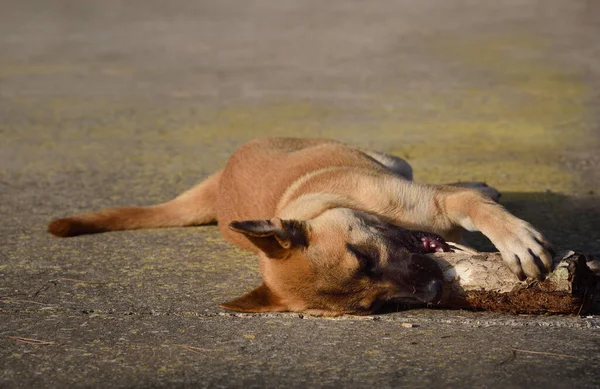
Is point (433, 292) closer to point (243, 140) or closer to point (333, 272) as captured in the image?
point (333, 272)

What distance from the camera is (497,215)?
4.53 metres

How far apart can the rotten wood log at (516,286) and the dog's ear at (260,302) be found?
75cm

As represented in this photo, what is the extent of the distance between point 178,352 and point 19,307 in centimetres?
106

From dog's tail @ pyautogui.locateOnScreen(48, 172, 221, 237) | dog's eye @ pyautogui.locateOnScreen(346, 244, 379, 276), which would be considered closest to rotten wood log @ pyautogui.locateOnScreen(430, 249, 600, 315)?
dog's eye @ pyautogui.locateOnScreen(346, 244, 379, 276)

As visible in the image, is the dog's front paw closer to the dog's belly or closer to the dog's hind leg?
the dog's belly

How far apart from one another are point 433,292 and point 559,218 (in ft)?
6.27

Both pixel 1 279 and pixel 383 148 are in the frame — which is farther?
pixel 383 148

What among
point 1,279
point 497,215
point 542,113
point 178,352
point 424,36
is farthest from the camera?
point 424,36

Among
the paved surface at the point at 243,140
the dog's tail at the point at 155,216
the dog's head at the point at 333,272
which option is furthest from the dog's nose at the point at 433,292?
the dog's tail at the point at 155,216

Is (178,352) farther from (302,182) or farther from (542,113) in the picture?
(542,113)

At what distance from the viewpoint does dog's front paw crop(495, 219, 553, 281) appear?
412cm

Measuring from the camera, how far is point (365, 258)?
4.16 metres

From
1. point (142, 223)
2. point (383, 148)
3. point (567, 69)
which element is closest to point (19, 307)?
point (142, 223)

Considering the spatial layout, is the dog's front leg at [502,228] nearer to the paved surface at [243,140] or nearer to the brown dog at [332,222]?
the brown dog at [332,222]
